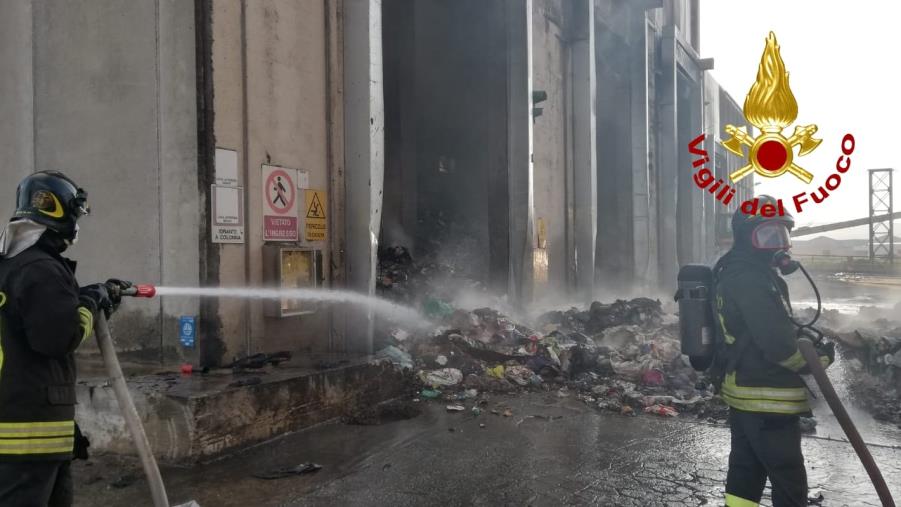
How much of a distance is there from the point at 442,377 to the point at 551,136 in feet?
23.5

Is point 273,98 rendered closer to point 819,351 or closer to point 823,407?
point 819,351

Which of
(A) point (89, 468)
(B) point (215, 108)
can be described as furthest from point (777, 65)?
(A) point (89, 468)

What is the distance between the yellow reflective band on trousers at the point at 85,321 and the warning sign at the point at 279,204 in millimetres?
3258

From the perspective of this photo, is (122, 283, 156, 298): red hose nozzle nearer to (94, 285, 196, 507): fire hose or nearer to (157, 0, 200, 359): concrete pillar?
(94, 285, 196, 507): fire hose

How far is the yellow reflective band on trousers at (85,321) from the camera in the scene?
8.53 feet

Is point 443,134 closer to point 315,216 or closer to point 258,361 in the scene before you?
point 315,216

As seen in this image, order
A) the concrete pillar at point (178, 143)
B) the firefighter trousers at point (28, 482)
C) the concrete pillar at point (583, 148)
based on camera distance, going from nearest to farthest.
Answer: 1. the firefighter trousers at point (28, 482)
2. the concrete pillar at point (178, 143)
3. the concrete pillar at point (583, 148)

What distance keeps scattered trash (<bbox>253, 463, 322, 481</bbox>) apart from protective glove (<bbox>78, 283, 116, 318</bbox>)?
5.80 ft

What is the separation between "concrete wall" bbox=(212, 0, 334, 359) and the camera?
218 inches

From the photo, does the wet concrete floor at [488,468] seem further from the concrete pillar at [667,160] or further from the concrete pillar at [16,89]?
the concrete pillar at [667,160]

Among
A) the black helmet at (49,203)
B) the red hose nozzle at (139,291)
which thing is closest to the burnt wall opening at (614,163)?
the red hose nozzle at (139,291)

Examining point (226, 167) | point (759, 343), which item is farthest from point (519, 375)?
point (759, 343)

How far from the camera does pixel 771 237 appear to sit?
10.3 ft

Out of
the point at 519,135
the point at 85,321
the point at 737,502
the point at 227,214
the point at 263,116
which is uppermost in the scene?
the point at 519,135
